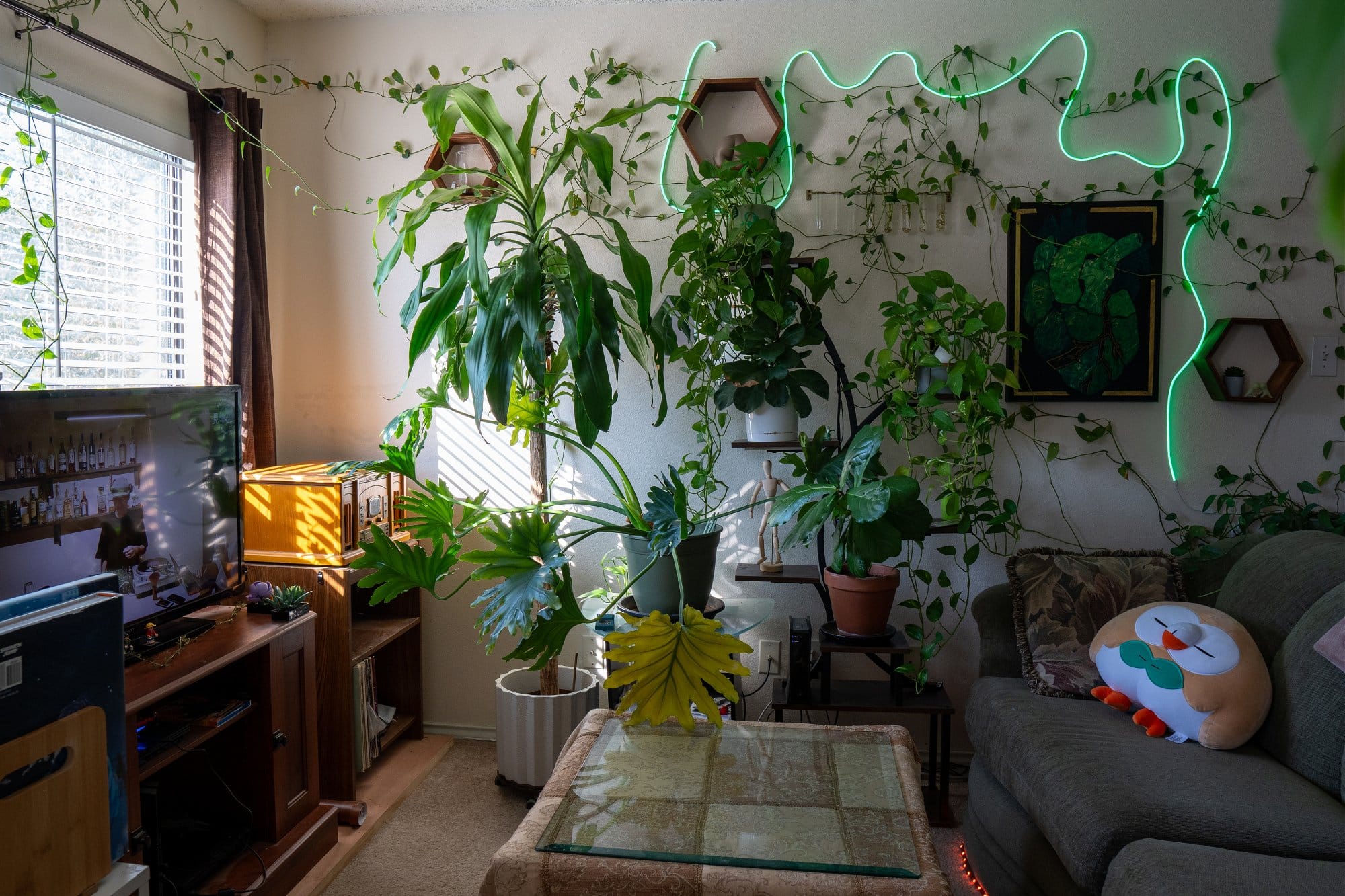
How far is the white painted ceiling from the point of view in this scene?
300cm

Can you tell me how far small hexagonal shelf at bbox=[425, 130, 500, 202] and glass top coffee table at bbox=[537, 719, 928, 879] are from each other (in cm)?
190

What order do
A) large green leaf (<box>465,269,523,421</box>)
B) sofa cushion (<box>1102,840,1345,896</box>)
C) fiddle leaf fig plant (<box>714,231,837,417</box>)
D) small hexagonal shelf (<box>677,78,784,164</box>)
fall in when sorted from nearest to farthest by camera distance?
1. sofa cushion (<box>1102,840,1345,896</box>)
2. large green leaf (<box>465,269,523,421</box>)
3. fiddle leaf fig plant (<box>714,231,837,417</box>)
4. small hexagonal shelf (<box>677,78,784,164</box>)

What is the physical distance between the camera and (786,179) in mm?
2980

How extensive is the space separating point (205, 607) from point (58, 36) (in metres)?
1.44

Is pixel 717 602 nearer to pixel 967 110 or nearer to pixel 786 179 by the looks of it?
pixel 786 179

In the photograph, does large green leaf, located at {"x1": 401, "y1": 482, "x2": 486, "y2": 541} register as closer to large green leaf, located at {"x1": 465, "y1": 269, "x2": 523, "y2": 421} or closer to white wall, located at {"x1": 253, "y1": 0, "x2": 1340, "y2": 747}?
large green leaf, located at {"x1": 465, "y1": 269, "x2": 523, "y2": 421}

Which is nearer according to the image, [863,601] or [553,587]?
[553,587]

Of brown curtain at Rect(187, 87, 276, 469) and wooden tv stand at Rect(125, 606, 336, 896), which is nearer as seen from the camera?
wooden tv stand at Rect(125, 606, 336, 896)

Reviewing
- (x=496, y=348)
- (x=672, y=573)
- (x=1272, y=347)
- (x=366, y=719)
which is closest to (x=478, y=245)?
(x=496, y=348)

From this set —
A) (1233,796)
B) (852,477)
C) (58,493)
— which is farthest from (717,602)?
(58,493)

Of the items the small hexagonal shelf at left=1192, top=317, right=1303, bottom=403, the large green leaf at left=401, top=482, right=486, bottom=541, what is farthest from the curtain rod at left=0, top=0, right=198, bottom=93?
the small hexagonal shelf at left=1192, top=317, right=1303, bottom=403

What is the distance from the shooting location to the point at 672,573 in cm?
250

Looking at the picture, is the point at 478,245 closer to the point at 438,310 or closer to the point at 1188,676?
the point at 438,310

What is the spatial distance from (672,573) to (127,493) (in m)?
1.29
